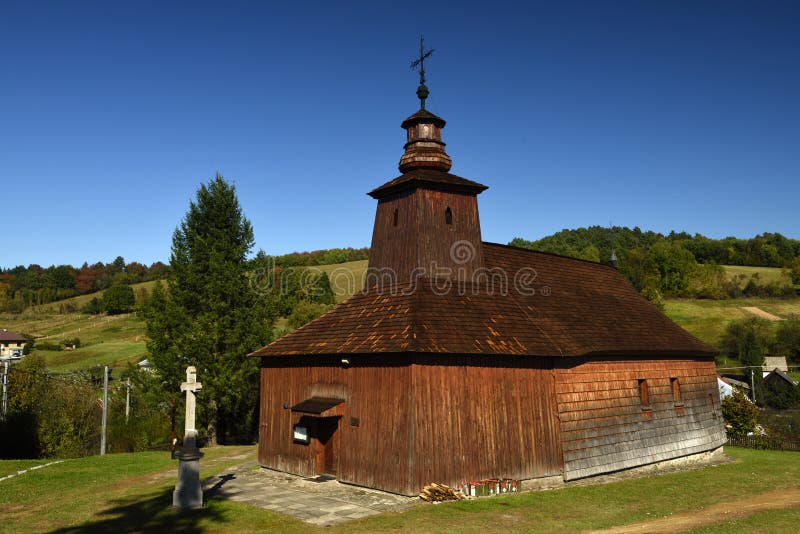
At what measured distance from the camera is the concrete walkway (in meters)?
13.8

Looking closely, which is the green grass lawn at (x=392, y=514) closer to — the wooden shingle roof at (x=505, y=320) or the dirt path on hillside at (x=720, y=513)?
the dirt path on hillside at (x=720, y=513)

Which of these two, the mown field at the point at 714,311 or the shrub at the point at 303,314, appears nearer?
the shrub at the point at 303,314

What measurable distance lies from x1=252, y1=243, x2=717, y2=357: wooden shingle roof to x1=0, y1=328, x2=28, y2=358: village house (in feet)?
223

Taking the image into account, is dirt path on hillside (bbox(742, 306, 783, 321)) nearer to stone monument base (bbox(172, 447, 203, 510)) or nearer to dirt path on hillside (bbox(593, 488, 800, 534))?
dirt path on hillside (bbox(593, 488, 800, 534))

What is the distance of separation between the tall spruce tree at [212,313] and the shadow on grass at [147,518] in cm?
1249

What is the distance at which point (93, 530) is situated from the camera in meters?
11.6

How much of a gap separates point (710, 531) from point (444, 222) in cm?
1185

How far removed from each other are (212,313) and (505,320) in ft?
50.1

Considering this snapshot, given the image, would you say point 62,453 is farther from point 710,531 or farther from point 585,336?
point 710,531

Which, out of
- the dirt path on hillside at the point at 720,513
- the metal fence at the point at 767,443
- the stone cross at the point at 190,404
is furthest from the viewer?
the metal fence at the point at 767,443

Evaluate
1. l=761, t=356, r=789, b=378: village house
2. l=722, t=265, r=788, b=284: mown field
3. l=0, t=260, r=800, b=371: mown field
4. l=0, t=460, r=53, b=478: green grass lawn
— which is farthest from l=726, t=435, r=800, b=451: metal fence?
l=722, t=265, r=788, b=284: mown field

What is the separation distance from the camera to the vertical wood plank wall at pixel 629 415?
1803cm

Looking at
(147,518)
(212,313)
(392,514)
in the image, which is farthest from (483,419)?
(212,313)

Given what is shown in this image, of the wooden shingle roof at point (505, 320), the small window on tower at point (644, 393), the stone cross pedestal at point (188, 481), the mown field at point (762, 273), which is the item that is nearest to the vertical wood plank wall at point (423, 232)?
the wooden shingle roof at point (505, 320)
